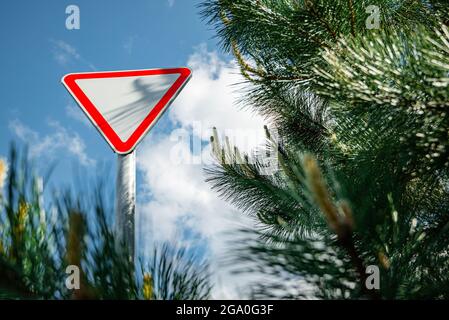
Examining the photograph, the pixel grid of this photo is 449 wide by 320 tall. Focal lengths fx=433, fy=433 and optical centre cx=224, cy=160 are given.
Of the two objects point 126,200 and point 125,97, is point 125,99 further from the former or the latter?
point 126,200

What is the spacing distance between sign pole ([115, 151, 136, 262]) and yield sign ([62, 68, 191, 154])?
0.07m

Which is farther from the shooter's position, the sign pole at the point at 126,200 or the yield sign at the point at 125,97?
the yield sign at the point at 125,97

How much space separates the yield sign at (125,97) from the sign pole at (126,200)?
Answer: 0.07 m

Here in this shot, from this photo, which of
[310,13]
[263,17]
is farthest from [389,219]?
[263,17]

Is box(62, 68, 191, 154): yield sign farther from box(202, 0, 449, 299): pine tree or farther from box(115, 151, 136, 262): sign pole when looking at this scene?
box(202, 0, 449, 299): pine tree

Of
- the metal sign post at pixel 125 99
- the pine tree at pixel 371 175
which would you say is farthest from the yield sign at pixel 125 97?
the pine tree at pixel 371 175

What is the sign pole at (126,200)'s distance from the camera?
764 millimetres

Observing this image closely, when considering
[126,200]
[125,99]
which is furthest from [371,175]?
[125,99]

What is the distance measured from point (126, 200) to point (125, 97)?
321 mm

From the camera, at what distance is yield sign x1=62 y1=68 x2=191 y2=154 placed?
3.45ft

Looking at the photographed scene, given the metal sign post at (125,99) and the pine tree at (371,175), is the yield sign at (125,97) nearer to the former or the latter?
the metal sign post at (125,99)

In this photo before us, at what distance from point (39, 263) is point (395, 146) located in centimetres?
82
